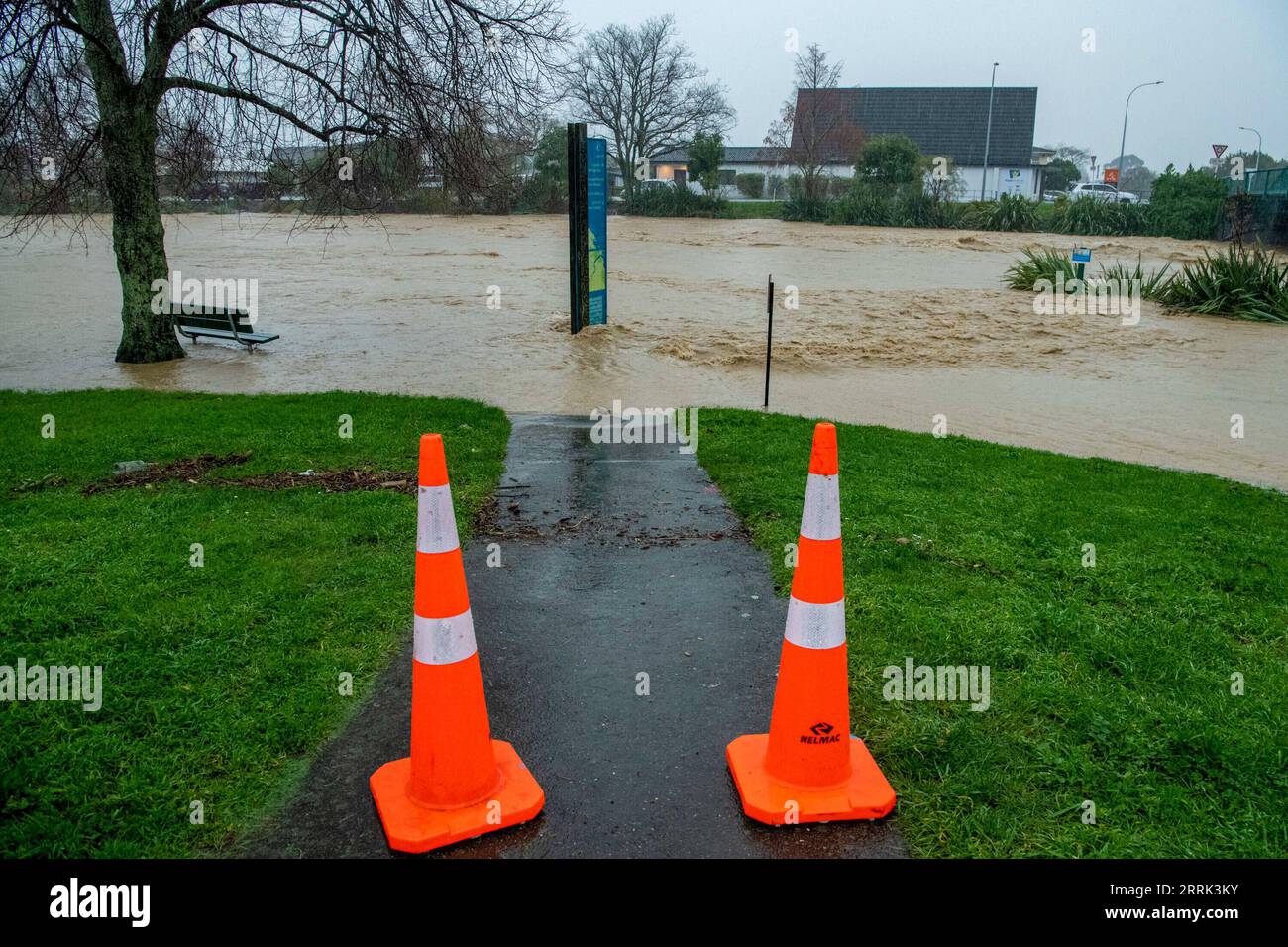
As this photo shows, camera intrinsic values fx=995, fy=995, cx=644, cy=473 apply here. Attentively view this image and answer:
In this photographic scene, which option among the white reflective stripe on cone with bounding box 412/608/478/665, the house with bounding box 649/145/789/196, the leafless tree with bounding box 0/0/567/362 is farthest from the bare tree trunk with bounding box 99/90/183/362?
the house with bounding box 649/145/789/196

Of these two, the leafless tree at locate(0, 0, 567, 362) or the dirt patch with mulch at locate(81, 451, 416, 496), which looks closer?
the dirt patch with mulch at locate(81, 451, 416, 496)

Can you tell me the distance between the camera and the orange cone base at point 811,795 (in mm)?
3258

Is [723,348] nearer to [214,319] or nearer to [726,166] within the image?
[214,319]

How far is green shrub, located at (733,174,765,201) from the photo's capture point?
6794 centimetres

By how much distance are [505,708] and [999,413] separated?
32.6 feet

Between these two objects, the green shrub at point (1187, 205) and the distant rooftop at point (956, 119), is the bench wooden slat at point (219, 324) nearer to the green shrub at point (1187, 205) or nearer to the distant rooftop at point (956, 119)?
the green shrub at point (1187, 205)

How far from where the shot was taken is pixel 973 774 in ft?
11.4

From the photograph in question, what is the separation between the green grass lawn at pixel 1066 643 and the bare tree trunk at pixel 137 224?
381 inches

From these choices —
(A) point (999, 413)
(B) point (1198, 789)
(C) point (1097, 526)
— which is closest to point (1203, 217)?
(A) point (999, 413)

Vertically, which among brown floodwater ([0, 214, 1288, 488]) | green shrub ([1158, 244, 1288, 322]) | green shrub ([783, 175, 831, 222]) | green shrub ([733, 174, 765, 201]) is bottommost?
brown floodwater ([0, 214, 1288, 488])

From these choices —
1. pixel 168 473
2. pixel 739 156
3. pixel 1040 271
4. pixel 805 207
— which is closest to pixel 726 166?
pixel 739 156

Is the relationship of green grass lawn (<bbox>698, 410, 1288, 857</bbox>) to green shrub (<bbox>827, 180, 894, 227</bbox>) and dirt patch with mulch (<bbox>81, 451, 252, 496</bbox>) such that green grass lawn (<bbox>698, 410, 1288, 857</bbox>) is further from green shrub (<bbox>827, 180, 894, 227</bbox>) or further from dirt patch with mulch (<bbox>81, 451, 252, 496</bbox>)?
green shrub (<bbox>827, 180, 894, 227</bbox>)
